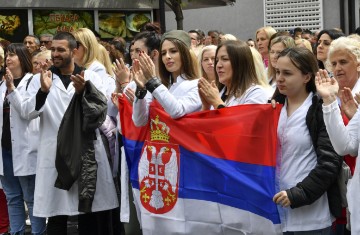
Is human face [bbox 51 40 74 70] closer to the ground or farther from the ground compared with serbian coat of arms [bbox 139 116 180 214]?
farther from the ground

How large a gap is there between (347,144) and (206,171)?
4.18 ft

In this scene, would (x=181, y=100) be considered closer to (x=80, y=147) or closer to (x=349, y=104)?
(x=80, y=147)

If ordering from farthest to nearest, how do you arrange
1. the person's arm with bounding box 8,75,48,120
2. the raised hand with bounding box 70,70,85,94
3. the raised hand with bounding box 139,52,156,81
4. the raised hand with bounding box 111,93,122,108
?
the raised hand with bounding box 111,93,122,108, the person's arm with bounding box 8,75,48,120, the raised hand with bounding box 70,70,85,94, the raised hand with bounding box 139,52,156,81

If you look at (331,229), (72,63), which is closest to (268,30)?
(72,63)

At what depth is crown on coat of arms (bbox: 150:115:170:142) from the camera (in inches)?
221

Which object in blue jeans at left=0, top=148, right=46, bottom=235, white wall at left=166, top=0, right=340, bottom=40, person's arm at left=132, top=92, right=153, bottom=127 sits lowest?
blue jeans at left=0, top=148, right=46, bottom=235

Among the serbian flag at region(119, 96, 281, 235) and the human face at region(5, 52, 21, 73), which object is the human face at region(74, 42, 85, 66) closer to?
the human face at region(5, 52, 21, 73)

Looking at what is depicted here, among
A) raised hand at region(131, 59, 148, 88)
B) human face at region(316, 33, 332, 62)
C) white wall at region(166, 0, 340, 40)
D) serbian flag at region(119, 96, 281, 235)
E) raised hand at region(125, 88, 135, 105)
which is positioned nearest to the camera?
serbian flag at region(119, 96, 281, 235)

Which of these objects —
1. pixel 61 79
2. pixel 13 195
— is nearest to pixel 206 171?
pixel 61 79

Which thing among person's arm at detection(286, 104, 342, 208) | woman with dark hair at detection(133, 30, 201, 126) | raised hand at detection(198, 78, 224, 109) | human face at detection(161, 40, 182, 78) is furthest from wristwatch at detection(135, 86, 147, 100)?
person's arm at detection(286, 104, 342, 208)

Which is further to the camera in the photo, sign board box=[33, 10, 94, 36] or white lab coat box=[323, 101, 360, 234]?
sign board box=[33, 10, 94, 36]

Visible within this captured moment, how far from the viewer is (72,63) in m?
6.77

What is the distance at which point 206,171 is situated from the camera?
529 centimetres

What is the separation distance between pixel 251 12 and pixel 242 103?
75.4 feet
